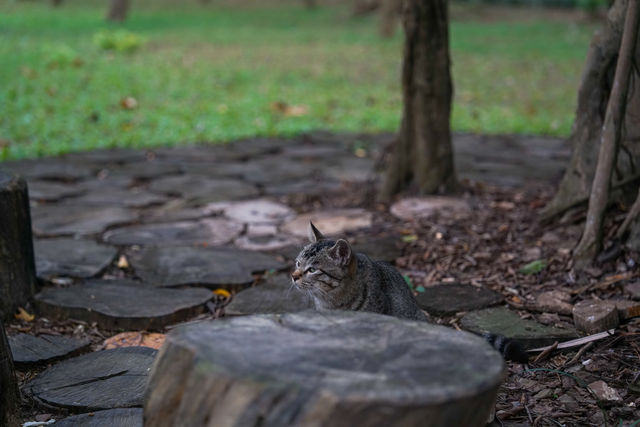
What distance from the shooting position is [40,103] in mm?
9328

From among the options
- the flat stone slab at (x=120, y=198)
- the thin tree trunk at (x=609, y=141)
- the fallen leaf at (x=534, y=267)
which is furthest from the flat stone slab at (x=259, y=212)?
the thin tree trunk at (x=609, y=141)

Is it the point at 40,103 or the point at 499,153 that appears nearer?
the point at 499,153

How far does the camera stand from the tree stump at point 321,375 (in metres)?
1.76

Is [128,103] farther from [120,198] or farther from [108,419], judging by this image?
[108,419]

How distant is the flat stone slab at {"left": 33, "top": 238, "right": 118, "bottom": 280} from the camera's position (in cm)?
423

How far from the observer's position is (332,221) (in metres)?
5.23

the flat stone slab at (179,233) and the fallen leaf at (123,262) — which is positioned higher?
the flat stone slab at (179,233)

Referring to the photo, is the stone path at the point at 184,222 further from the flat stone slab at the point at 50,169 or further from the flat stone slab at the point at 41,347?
the flat stone slab at the point at 41,347

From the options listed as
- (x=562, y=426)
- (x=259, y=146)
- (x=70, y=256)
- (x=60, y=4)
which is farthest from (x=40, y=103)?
(x=60, y=4)

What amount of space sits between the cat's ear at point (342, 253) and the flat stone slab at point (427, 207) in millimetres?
1952

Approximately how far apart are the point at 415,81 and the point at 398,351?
3.61 metres

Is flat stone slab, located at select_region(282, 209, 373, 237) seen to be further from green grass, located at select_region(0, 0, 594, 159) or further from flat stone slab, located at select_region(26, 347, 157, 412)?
green grass, located at select_region(0, 0, 594, 159)

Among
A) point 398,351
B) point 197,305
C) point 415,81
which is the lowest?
point 197,305

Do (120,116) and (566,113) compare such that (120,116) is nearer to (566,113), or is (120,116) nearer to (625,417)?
(566,113)
